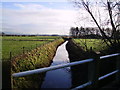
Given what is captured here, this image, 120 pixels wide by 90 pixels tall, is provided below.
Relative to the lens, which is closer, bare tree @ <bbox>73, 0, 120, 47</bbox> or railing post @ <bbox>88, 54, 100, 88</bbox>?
railing post @ <bbox>88, 54, 100, 88</bbox>

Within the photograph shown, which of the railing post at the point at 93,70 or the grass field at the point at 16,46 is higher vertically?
the railing post at the point at 93,70

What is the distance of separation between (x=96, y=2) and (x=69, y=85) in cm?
708

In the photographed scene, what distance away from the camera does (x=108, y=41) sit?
35.9ft

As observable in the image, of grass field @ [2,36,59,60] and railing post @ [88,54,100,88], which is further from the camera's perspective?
grass field @ [2,36,59,60]

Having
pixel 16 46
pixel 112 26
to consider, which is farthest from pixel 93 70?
pixel 16 46

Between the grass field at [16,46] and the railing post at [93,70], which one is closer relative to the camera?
the railing post at [93,70]

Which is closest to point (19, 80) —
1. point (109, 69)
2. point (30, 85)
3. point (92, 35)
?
point (30, 85)

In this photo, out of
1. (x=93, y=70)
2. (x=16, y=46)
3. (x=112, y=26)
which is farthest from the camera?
(x=16, y=46)

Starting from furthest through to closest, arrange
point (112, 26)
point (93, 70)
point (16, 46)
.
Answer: point (16, 46) → point (112, 26) → point (93, 70)

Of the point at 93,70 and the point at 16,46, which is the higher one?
the point at 93,70

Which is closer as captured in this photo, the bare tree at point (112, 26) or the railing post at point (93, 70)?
the railing post at point (93, 70)

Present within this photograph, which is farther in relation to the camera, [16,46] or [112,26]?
[16,46]

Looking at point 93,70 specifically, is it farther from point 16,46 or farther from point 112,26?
point 16,46

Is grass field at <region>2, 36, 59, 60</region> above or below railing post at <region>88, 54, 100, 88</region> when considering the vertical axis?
below
